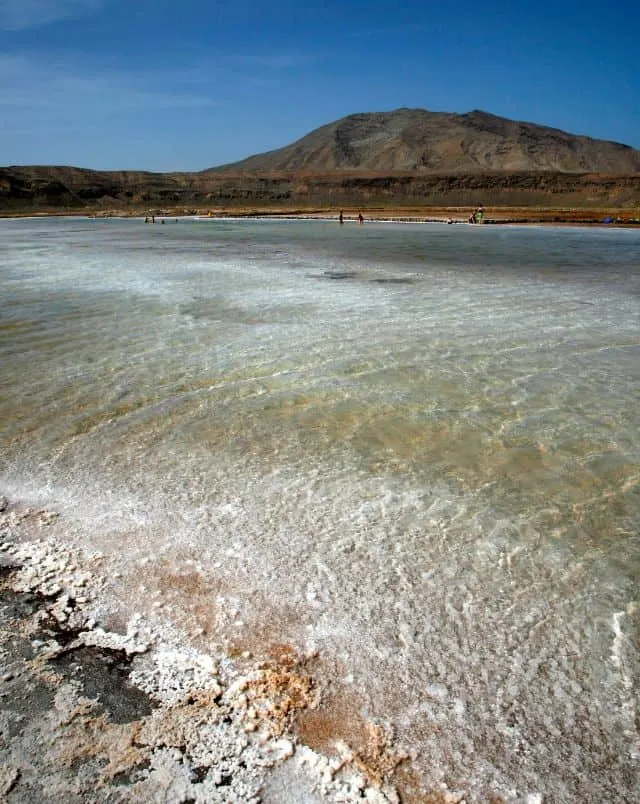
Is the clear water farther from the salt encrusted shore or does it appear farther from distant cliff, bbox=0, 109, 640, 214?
distant cliff, bbox=0, 109, 640, 214

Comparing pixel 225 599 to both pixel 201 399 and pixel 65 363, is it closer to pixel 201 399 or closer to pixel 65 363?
pixel 201 399

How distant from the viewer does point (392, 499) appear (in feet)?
13.6

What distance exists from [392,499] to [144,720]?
2183mm

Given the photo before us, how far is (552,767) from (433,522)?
1745 millimetres

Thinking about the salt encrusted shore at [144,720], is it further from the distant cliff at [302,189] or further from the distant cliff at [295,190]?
the distant cliff at [302,189]

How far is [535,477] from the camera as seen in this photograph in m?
4.52

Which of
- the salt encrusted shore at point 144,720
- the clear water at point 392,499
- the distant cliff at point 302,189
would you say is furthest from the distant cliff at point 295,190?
the salt encrusted shore at point 144,720

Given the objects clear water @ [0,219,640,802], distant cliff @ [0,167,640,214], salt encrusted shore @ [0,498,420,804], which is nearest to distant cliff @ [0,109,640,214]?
distant cliff @ [0,167,640,214]

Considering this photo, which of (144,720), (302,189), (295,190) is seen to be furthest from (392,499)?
(295,190)

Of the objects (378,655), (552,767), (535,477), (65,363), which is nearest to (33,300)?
(65,363)

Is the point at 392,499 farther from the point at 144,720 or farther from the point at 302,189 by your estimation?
the point at 302,189

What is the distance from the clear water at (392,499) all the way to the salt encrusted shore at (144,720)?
7.9 inches

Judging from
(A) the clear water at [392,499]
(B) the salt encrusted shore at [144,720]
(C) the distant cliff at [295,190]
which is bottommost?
(C) the distant cliff at [295,190]

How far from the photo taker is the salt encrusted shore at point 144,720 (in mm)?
2080
